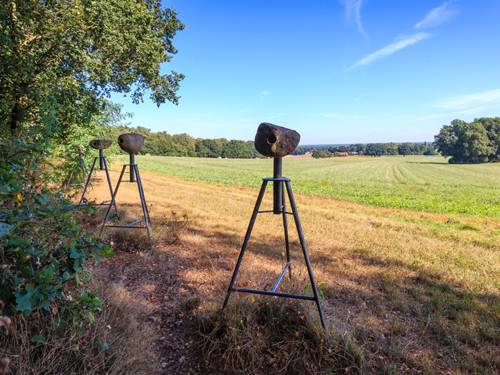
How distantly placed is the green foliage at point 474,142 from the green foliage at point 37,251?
251ft

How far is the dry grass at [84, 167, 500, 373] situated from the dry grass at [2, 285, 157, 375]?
0.44 metres

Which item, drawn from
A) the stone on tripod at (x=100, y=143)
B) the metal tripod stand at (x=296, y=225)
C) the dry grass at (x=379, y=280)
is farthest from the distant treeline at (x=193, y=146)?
the metal tripod stand at (x=296, y=225)

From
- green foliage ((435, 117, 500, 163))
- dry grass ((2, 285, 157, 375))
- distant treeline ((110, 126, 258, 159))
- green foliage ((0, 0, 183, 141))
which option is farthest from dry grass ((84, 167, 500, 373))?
distant treeline ((110, 126, 258, 159))

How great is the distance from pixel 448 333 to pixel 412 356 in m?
0.78

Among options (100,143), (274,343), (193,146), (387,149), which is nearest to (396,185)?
(100,143)

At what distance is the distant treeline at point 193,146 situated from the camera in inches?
2933

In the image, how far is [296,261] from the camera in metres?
5.55

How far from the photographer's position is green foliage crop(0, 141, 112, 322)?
179 centimetres

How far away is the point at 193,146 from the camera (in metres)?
81.2

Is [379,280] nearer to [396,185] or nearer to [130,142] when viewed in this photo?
[130,142]

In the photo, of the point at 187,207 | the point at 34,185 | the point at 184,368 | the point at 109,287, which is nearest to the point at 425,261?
the point at 184,368

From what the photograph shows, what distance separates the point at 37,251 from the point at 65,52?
7.45m

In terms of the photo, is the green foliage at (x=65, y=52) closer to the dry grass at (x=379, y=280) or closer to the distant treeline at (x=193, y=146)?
the dry grass at (x=379, y=280)

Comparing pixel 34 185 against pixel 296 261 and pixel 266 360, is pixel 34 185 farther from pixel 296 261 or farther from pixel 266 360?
pixel 296 261
